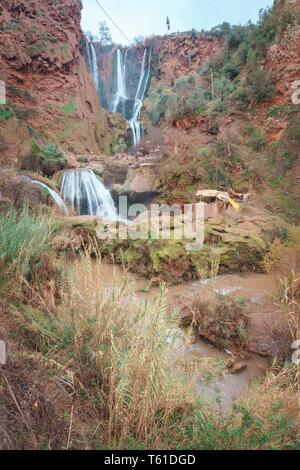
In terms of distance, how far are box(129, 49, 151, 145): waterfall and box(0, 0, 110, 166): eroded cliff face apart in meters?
4.46

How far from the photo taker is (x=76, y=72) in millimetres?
21016

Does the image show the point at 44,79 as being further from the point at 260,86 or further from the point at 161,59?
the point at 161,59

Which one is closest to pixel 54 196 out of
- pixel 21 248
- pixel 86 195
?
pixel 86 195

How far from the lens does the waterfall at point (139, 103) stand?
84.1 ft

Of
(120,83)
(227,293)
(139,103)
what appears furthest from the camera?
(120,83)

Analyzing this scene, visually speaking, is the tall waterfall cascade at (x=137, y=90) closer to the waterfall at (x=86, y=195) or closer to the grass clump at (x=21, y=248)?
the waterfall at (x=86, y=195)

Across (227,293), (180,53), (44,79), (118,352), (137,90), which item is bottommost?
(227,293)

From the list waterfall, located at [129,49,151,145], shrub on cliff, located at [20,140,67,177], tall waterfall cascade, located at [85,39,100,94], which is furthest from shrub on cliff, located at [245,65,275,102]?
tall waterfall cascade, located at [85,39,100,94]

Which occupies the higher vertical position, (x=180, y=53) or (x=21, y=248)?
(x=180, y=53)

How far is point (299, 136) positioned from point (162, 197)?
523 cm

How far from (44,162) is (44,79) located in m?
8.33

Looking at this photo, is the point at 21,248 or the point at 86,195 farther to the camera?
the point at 86,195

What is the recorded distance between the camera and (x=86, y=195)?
12.6m

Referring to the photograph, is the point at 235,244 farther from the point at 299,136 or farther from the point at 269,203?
the point at 299,136
